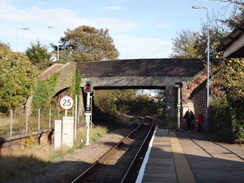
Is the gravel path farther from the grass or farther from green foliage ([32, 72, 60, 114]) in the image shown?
green foliage ([32, 72, 60, 114])

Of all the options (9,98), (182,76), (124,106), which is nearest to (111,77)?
(182,76)

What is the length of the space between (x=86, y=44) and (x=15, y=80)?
41085 millimetres

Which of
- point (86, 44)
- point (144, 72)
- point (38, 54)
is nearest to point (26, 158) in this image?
point (144, 72)

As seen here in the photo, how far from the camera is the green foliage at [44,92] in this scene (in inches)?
1123

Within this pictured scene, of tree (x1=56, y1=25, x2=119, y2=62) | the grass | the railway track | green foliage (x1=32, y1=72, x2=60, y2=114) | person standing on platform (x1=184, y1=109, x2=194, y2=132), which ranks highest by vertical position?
tree (x1=56, y1=25, x2=119, y2=62)

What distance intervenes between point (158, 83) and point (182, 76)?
7.00 feet

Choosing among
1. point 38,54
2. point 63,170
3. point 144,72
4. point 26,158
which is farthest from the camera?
point 38,54

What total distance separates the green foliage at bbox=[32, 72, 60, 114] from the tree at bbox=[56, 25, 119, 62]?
3371cm

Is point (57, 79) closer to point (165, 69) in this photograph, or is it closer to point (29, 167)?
point (165, 69)

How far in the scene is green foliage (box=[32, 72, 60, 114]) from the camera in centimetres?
2853

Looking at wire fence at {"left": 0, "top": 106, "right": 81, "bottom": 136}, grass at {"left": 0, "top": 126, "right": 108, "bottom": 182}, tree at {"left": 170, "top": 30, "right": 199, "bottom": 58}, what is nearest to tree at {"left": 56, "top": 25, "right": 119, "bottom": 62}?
tree at {"left": 170, "top": 30, "right": 199, "bottom": 58}

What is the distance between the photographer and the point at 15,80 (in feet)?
83.0

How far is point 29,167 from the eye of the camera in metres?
11.6

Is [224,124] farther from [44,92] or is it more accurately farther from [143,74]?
[44,92]
